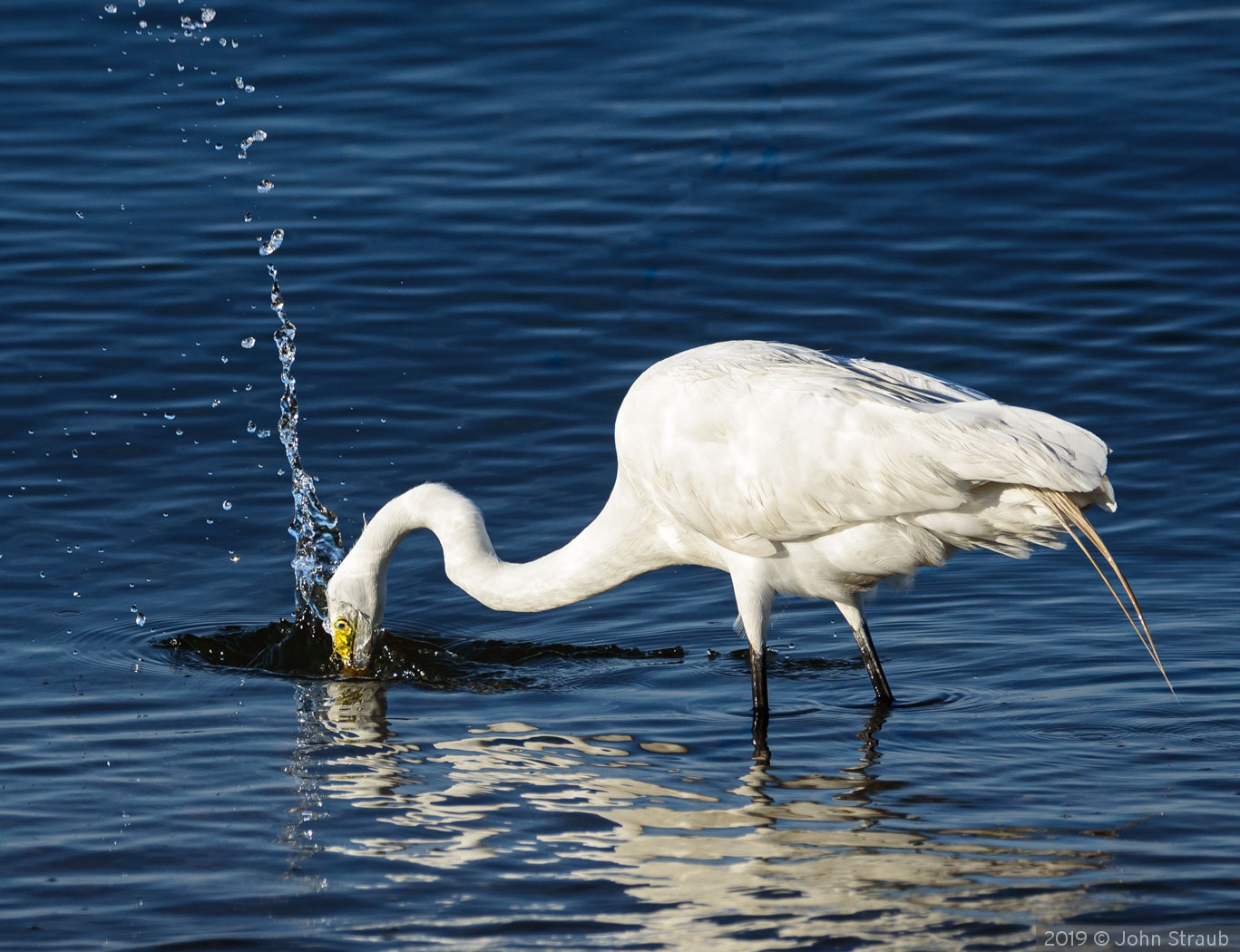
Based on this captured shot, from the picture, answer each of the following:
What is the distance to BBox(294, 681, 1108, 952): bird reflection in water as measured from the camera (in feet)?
18.2

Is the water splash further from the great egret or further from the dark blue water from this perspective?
the great egret

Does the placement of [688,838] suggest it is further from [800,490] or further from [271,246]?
[271,246]

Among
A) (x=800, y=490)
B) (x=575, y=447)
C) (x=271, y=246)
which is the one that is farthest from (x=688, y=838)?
(x=271, y=246)

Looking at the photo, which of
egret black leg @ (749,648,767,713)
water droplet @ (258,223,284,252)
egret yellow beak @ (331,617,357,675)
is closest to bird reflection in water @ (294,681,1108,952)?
egret black leg @ (749,648,767,713)

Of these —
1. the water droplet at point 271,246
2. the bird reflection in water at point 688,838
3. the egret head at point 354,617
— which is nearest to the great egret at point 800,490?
the egret head at point 354,617

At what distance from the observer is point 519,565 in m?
8.48

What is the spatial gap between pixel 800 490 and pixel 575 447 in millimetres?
4012

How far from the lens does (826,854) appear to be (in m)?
6.04

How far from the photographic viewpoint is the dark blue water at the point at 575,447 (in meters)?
6.02

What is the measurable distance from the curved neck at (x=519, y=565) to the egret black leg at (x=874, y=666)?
1.06 metres

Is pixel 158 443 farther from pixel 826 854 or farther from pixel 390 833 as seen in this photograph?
pixel 826 854

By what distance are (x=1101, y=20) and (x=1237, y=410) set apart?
7.22 m

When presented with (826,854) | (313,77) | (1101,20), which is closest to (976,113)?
(1101,20)

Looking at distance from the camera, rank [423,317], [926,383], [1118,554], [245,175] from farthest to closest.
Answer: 1. [245,175]
2. [423,317]
3. [1118,554]
4. [926,383]
